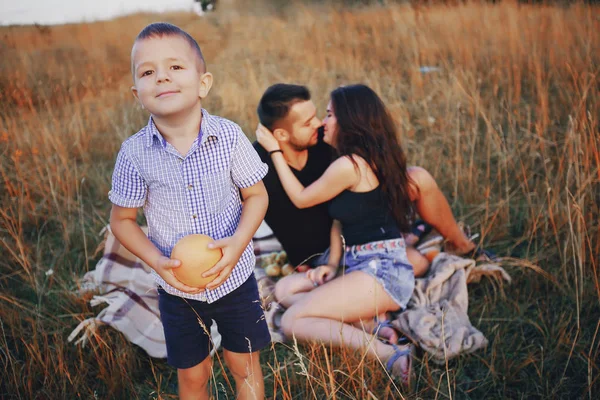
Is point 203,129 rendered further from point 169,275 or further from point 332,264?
point 332,264

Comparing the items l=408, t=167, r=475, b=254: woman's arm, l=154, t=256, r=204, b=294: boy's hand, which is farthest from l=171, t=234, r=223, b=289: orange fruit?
l=408, t=167, r=475, b=254: woman's arm

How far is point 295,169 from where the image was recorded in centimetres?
302

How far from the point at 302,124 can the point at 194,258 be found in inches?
63.5

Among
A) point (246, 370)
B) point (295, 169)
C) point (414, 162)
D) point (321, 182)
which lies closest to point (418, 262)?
point (321, 182)

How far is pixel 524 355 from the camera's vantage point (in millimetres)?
2328

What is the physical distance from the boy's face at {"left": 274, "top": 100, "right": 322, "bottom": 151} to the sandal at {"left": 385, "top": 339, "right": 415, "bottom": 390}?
1.41 meters

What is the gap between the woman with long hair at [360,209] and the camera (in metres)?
2.50

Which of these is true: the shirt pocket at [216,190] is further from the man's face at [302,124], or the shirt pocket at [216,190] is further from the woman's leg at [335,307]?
the man's face at [302,124]

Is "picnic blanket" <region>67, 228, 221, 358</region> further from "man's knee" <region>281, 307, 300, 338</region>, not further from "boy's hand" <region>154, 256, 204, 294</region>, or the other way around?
"boy's hand" <region>154, 256, 204, 294</region>

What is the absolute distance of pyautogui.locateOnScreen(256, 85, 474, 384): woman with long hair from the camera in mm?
2498

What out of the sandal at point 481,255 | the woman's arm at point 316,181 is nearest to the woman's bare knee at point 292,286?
the woman's arm at point 316,181

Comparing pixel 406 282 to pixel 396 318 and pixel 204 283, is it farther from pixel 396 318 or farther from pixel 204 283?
pixel 204 283

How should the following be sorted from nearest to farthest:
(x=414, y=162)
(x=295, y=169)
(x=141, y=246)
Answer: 1. (x=141, y=246)
2. (x=295, y=169)
3. (x=414, y=162)

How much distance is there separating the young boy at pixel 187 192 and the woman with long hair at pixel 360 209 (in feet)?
2.60
